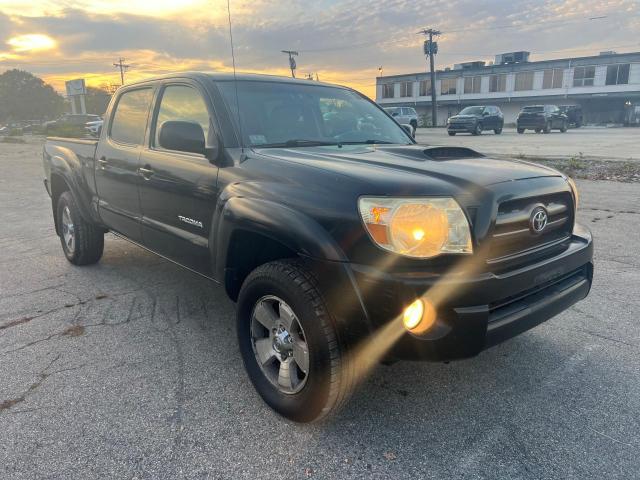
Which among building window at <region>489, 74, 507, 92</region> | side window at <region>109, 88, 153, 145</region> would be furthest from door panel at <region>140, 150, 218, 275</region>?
building window at <region>489, 74, 507, 92</region>

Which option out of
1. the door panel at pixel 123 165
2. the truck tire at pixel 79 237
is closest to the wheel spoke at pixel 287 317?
the door panel at pixel 123 165

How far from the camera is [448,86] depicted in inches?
2213

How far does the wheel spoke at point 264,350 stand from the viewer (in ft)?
8.82

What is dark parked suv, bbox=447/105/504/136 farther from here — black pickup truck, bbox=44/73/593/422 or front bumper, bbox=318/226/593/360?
front bumper, bbox=318/226/593/360

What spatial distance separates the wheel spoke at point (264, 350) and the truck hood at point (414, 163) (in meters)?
1.00

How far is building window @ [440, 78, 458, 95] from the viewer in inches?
2189

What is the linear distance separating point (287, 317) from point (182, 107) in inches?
72.6

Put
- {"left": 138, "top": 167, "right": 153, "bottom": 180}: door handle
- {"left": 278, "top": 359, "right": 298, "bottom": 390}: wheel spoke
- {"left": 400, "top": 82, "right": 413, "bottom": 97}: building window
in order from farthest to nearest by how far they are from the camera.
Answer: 1. {"left": 400, "top": 82, "right": 413, "bottom": 97}: building window
2. {"left": 138, "top": 167, "right": 153, "bottom": 180}: door handle
3. {"left": 278, "top": 359, "right": 298, "bottom": 390}: wheel spoke

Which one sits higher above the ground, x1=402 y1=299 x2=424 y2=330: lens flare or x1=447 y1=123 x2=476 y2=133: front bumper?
x1=402 y1=299 x2=424 y2=330: lens flare

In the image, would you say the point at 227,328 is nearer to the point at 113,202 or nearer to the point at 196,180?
the point at 196,180

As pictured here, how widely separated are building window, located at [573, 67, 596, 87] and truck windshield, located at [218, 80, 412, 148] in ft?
171

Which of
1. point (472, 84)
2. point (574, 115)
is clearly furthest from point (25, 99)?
point (574, 115)

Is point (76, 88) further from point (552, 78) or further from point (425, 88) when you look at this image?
point (552, 78)

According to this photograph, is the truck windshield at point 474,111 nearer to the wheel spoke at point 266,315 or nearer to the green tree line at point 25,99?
the wheel spoke at point 266,315
